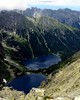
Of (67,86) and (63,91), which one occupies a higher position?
(67,86)

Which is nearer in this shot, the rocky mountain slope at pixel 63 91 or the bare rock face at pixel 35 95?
the rocky mountain slope at pixel 63 91

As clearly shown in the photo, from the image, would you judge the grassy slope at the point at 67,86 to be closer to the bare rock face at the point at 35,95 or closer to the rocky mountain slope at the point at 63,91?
the rocky mountain slope at the point at 63,91

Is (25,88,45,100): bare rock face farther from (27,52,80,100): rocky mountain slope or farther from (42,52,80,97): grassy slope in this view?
(42,52,80,97): grassy slope

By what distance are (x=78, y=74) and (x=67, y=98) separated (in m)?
32.5

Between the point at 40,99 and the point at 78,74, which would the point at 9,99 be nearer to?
the point at 40,99

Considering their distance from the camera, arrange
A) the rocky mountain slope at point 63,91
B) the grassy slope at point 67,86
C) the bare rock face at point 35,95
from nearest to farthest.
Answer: the rocky mountain slope at point 63,91 → the grassy slope at point 67,86 → the bare rock face at point 35,95

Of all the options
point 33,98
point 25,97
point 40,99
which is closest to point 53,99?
point 40,99

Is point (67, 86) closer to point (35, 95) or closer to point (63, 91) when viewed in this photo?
point (63, 91)

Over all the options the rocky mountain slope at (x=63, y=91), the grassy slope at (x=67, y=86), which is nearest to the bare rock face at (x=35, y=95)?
the rocky mountain slope at (x=63, y=91)

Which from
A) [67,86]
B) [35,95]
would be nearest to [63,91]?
[67,86]

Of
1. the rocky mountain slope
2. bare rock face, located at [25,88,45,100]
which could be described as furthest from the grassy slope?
bare rock face, located at [25,88,45,100]

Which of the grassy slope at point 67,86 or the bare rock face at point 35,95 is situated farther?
the bare rock face at point 35,95

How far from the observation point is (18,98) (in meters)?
94.9

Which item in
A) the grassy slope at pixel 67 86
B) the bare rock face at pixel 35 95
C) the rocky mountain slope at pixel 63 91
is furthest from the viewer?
the bare rock face at pixel 35 95
